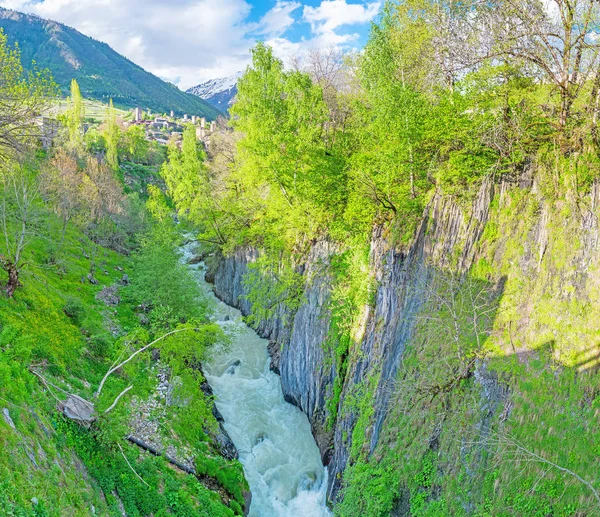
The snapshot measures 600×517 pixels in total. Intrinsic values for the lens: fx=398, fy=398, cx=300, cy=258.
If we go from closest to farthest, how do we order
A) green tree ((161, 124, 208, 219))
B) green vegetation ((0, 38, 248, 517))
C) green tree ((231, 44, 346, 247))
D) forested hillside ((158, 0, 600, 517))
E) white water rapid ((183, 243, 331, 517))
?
1. forested hillside ((158, 0, 600, 517))
2. green vegetation ((0, 38, 248, 517))
3. white water rapid ((183, 243, 331, 517))
4. green tree ((231, 44, 346, 247))
5. green tree ((161, 124, 208, 219))

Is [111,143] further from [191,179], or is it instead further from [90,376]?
[90,376]

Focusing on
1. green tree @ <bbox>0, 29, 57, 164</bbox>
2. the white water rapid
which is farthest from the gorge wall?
green tree @ <bbox>0, 29, 57, 164</bbox>

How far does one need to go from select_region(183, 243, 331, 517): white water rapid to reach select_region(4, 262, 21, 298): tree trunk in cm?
1036

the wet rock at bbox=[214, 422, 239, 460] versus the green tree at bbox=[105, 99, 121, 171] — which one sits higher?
the green tree at bbox=[105, 99, 121, 171]

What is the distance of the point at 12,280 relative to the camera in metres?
18.8

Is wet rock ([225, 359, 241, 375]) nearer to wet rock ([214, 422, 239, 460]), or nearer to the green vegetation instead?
the green vegetation

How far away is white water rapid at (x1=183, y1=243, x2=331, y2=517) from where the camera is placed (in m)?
15.8

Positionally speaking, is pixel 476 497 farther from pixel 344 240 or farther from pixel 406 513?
pixel 344 240

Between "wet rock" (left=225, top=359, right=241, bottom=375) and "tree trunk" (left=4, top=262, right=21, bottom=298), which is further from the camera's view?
"wet rock" (left=225, top=359, right=241, bottom=375)

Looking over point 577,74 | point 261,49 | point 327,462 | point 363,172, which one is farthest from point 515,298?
point 261,49

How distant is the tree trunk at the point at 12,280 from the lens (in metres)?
18.5

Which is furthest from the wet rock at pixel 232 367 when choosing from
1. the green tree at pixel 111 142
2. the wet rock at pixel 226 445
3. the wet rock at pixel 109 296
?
the green tree at pixel 111 142

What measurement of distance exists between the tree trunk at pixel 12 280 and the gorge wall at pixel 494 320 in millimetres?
15438

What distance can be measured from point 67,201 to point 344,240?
80.6 ft
